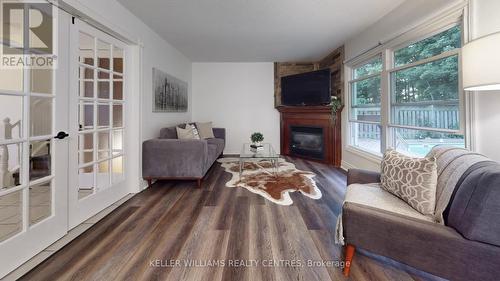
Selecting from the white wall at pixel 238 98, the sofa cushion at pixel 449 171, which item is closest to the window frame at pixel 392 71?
the sofa cushion at pixel 449 171

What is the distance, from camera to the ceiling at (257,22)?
2.90 meters

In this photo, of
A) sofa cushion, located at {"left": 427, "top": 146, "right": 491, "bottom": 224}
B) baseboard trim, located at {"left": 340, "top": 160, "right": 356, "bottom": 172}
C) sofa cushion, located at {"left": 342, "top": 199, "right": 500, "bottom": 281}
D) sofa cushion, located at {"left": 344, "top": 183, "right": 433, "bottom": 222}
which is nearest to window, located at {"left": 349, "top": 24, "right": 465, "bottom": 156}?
baseboard trim, located at {"left": 340, "top": 160, "right": 356, "bottom": 172}

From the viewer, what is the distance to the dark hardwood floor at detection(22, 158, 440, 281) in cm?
154

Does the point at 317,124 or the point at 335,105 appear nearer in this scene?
the point at 335,105

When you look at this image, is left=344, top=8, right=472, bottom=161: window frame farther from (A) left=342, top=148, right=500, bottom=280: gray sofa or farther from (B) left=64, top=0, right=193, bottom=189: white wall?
(B) left=64, top=0, right=193, bottom=189: white wall

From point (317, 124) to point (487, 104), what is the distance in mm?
3365

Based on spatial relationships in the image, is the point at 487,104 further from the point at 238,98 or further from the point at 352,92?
the point at 238,98

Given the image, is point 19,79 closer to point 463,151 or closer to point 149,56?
point 149,56

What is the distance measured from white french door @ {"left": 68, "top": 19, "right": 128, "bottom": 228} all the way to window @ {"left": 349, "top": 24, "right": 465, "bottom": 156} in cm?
359

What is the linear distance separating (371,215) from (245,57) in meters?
4.97

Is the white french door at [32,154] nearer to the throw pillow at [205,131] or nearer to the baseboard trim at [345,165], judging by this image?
the throw pillow at [205,131]

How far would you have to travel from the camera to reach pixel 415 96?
288 cm

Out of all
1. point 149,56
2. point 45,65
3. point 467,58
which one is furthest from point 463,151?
point 149,56

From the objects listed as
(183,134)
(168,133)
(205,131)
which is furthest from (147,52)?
(205,131)
